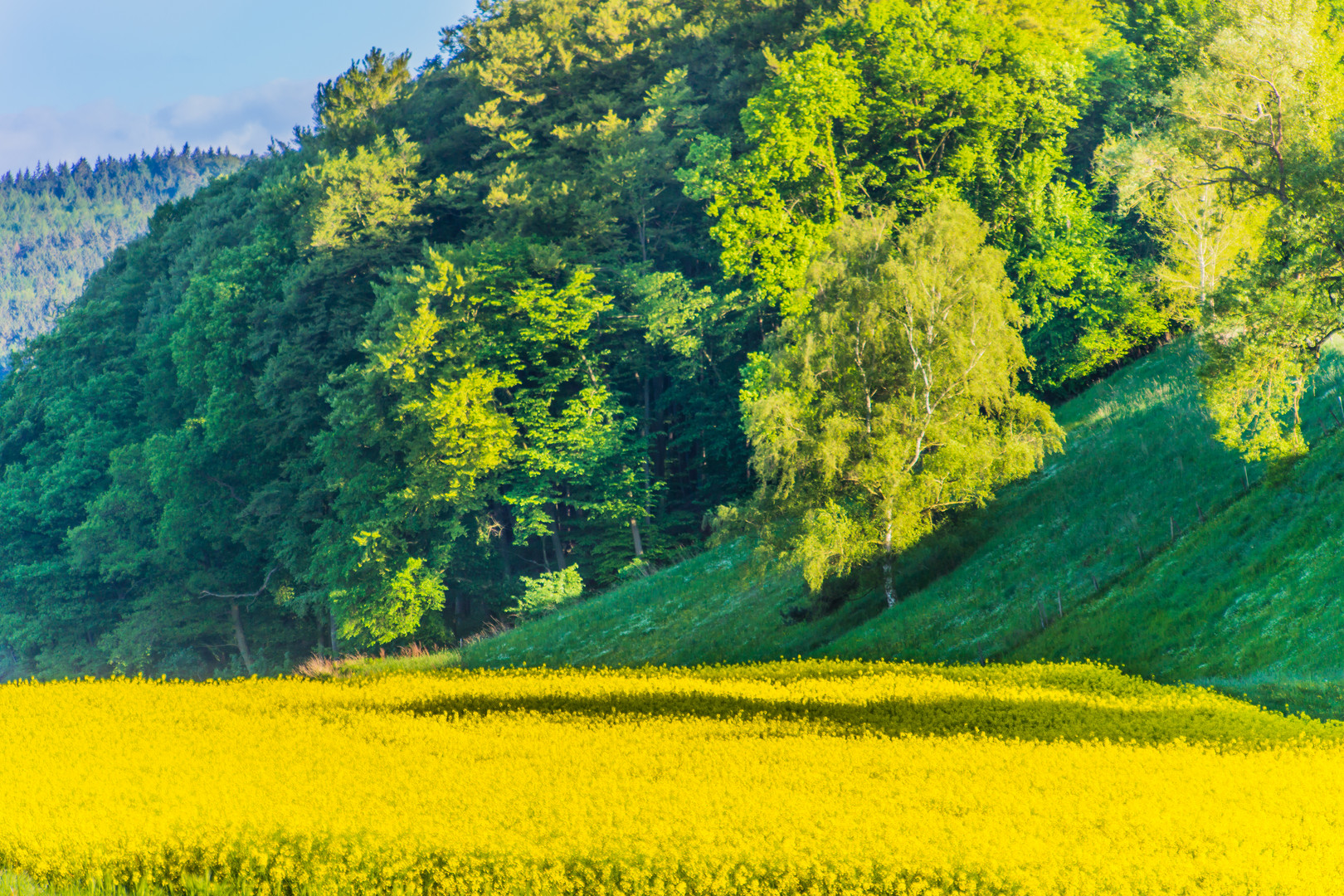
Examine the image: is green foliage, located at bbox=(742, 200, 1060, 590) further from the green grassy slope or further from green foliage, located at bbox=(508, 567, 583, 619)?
green foliage, located at bbox=(508, 567, 583, 619)

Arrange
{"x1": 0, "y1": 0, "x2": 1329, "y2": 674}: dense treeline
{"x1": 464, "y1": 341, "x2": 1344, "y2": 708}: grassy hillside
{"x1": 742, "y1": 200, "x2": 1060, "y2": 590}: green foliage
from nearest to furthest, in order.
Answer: {"x1": 464, "y1": 341, "x2": 1344, "y2": 708}: grassy hillside < {"x1": 742, "y1": 200, "x2": 1060, "y2": 590}: green foliage < {"x1": 0, "y1": 0, "x2": 1329, "y2": 674}: dense treeline

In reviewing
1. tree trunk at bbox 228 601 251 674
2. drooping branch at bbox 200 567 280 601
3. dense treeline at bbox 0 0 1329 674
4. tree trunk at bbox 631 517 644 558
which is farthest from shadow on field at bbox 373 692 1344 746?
tree trunk at bbox 228 601 251 674

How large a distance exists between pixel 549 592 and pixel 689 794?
38656 mm

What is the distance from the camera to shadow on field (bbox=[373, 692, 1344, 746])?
17500 millimetres

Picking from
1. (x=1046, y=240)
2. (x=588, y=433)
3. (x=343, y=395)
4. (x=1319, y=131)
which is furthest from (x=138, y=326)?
(x=1319, y=131)

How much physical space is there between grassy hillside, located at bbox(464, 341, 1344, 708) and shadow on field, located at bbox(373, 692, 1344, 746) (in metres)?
2.71

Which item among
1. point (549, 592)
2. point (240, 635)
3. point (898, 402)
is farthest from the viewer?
point (240, 635)

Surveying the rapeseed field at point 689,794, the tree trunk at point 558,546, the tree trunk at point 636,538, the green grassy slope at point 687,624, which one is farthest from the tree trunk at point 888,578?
the tree trunk at point 558,546

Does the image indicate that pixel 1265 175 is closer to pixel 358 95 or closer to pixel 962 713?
pixel 962 713

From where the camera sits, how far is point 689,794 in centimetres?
1391

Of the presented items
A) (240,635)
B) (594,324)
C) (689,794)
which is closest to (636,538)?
(594,324)

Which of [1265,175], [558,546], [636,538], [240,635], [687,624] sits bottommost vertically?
[687,624]

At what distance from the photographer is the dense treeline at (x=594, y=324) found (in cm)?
3309

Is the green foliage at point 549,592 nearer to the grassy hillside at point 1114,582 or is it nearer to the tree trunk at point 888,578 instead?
the grassy hillside at point 1114,582
